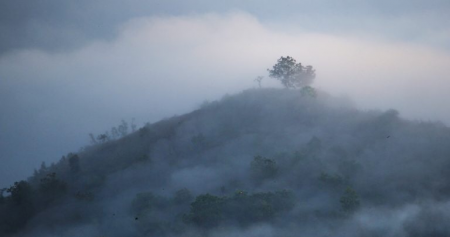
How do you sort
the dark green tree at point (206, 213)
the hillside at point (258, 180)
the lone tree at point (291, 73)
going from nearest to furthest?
the hillside at point (258, 180)
the dark green tree at point (206, 213)
the lone tree at point (291, 73)

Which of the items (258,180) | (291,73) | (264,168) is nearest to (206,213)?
(258,180)

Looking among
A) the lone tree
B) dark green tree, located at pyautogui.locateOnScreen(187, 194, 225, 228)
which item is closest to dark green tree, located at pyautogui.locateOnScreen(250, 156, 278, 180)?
dark green tree, located at pyautogui.locateOnScreen(187, 194, 225, 228)

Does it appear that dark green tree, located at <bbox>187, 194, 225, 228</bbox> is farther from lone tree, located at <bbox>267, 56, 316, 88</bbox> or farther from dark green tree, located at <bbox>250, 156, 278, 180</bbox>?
lone tree, located at <bbox>267, 56, 316, 88</bbox>

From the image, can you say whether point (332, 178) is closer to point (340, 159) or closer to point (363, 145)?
point (340, 159)

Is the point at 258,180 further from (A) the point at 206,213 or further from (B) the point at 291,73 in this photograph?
(B) the point at 291,73

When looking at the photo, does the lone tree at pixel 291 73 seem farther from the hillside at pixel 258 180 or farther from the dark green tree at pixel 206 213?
the dark green tree at pixel 206 213

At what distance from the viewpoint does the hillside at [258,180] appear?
252 ft

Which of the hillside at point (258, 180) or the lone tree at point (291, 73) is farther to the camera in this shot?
the lone tree at point (291, 73)

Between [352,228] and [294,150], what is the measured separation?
35205 millimetres

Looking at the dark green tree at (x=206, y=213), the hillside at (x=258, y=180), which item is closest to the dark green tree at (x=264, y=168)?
the hillside at (x=258, y=180)

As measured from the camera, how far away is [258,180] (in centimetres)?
9394

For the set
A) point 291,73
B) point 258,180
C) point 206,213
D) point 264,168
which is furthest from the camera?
point 291,73

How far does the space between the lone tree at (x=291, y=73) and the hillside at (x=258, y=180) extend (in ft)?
40.2

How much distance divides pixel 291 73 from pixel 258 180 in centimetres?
6100
